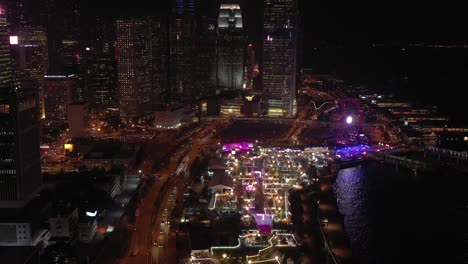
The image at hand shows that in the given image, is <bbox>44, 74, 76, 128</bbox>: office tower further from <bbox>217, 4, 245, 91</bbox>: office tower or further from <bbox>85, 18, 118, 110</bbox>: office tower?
<bbox>217, 4, 245, 91</bbox>: office tower

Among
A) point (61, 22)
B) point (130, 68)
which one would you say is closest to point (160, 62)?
point (130, 68)

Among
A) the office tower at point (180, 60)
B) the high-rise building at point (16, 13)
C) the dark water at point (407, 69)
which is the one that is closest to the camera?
the high-rise building at point (16, 13)

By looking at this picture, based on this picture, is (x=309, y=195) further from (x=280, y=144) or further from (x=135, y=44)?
(x=135, y=44)

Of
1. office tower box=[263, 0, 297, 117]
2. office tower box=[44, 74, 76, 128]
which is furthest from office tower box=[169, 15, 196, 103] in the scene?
office tower box=[44, 74, 76, 128]

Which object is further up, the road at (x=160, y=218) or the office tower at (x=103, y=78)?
the office tower at (x=103, y=78)

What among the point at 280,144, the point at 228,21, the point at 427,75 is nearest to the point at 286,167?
the point at 280,144

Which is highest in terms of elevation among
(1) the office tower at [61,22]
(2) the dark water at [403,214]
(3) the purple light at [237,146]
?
(1) the office tower at [61,22]

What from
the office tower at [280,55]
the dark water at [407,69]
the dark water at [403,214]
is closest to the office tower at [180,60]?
the office tower at [280,55]

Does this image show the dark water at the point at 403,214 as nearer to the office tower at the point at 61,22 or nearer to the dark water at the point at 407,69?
the dark water at the point at 407,69
